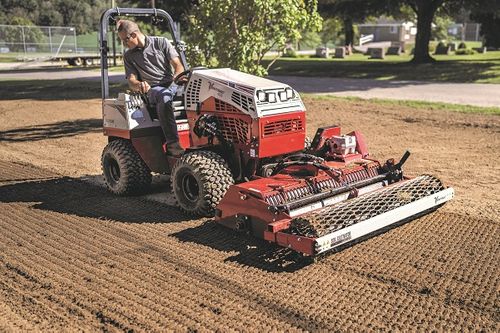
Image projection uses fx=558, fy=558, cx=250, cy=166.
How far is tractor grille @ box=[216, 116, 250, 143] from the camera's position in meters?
6.04

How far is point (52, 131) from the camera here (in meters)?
13.0

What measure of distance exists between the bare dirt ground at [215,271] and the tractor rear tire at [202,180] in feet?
0.66

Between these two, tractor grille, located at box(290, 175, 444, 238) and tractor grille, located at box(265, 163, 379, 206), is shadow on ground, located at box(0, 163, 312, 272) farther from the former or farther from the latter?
tractor grille, located at box(265, 163, 379, 206)

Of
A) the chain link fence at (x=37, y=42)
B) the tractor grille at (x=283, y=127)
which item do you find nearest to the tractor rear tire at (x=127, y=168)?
the tractor grille at (x=283, y=127)

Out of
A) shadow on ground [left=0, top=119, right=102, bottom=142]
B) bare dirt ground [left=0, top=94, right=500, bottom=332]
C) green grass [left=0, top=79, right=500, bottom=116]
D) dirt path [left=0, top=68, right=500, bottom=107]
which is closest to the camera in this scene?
bare dirt ground [left=0, top=94, right=500, bottom=332]

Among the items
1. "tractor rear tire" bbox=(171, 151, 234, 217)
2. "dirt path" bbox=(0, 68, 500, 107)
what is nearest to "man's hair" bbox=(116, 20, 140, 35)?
"tractor rear tire" bbox=(171, 151, 234, 217)

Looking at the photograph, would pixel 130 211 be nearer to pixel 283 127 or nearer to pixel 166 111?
pixel 166 111

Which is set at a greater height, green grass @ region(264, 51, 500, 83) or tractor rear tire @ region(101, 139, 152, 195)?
green grass @ region(264, 51, 500, 83)

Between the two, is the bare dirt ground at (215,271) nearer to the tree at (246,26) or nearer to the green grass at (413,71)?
the tree at (246,26)

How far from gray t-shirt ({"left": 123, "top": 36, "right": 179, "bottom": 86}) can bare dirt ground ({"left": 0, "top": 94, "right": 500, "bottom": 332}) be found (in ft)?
5.16

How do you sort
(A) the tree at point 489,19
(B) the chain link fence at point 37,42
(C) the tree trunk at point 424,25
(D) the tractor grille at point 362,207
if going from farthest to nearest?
(B) the chain link fence at point 37,42 < (C) the tree trunk at point 424,25 < (A) the tree at point 489,19 < (D) the tractor grille at point 362,207

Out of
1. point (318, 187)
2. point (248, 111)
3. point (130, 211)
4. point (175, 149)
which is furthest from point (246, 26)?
point (318, 187)

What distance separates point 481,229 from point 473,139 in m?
5.29

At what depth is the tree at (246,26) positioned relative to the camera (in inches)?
416
